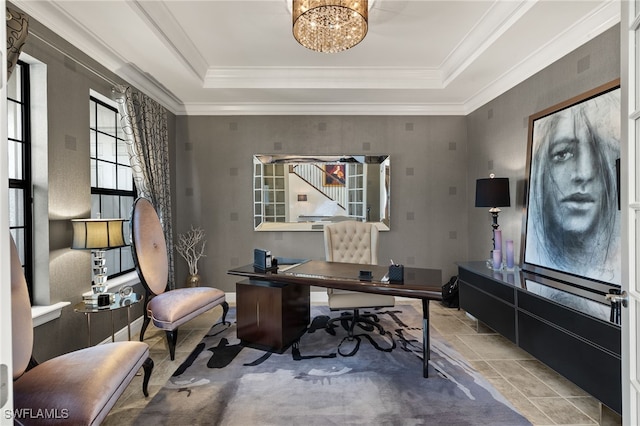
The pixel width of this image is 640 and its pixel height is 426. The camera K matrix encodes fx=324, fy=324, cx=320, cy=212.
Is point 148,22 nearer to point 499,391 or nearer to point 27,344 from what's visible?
point 27,344

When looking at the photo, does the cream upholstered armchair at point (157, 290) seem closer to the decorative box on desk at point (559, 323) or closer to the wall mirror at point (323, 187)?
the wall mirror at point (323, 187)

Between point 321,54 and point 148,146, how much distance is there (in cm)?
214

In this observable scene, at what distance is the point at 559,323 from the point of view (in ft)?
7.29

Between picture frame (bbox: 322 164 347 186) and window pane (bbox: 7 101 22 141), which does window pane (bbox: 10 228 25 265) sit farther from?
picture frame (bbox: 322 164 347 186)

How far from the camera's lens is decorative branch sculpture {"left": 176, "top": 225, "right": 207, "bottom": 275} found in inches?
177

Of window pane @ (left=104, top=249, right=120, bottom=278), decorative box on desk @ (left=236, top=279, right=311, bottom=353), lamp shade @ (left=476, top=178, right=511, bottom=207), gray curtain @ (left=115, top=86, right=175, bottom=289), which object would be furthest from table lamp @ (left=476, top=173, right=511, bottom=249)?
window pane @ (left=104, top=249, right=120, bottom=278)

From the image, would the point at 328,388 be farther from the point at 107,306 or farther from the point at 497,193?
the point at 497,193

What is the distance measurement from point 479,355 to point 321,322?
5.46 ft

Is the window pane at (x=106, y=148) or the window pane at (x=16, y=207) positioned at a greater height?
the window pane at (x=106, y=148)

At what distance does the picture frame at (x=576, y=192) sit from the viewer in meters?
2.35

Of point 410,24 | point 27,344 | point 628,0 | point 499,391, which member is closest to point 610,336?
point 499,391

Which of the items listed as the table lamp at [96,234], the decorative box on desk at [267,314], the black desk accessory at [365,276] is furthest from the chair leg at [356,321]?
the table lamp at [96,234]

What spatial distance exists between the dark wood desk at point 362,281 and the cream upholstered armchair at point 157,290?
48cm

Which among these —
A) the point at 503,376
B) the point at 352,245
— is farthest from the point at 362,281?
the point at 503,376
